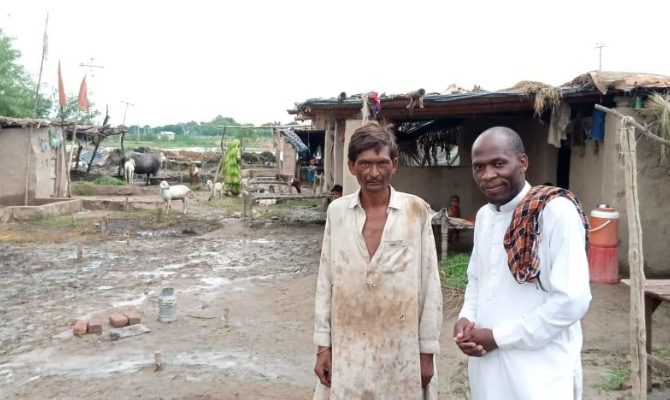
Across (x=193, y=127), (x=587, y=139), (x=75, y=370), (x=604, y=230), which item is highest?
(x=193, y=127)

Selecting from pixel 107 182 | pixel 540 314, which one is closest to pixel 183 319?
pixel 540 314

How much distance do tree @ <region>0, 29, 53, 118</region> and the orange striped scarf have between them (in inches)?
958

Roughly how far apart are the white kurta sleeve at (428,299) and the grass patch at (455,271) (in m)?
4.08

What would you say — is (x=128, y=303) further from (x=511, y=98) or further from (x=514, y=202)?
(x=514, y=202)

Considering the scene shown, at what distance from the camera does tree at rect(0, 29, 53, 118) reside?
72.7ft

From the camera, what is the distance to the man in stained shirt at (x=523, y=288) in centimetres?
183

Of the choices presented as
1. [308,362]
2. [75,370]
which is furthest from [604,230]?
[75,370]

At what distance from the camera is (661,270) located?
717cm

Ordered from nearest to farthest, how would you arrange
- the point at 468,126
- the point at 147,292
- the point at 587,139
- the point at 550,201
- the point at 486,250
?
1. the point at 550,201
2. the point at 486,250
3. the point at 147,292
4. the point at 587,139
5. the point at 468,126

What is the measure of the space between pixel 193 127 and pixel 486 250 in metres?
73.2

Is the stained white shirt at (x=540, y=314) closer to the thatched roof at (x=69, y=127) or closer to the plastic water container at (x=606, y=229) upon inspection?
the plastic water container at (x=606, y=229)

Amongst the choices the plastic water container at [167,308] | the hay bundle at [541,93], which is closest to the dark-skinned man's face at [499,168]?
the plastic water container at [167,308]

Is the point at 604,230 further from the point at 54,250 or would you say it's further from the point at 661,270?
the point at 54,250

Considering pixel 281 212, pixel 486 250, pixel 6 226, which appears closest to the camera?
pixel 486 250
